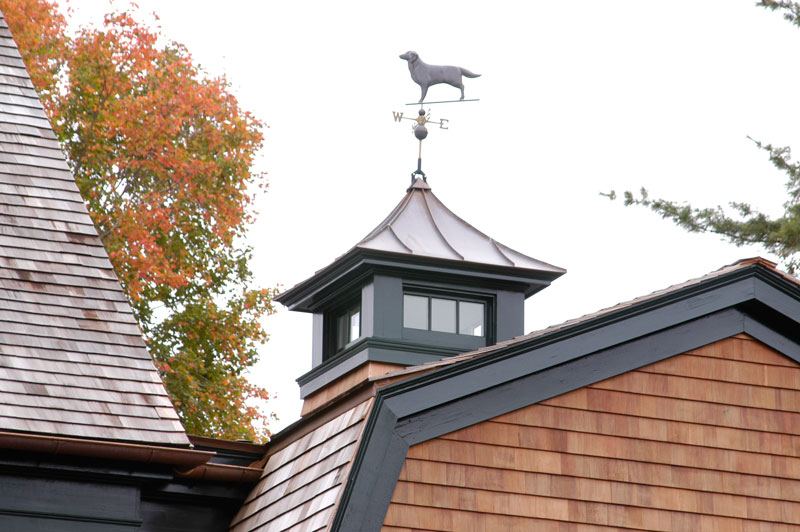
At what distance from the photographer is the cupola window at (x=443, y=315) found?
10516mm

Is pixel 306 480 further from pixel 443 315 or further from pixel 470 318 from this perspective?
pixel 470 318

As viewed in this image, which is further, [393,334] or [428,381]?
[393,334]

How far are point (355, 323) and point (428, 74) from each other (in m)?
3.09

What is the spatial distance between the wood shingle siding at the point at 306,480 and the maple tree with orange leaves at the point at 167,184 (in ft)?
A: 35.4

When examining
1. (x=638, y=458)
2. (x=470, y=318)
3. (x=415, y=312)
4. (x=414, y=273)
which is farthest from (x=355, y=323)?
(x=638, y=458)

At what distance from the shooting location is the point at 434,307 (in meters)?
10.6

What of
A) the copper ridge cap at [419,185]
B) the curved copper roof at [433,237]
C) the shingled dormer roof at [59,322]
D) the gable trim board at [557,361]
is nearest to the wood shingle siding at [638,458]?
the gable trim board at [557,361]

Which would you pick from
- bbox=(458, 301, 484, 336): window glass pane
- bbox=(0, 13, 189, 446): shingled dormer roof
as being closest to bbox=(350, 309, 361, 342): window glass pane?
bbox=(458, 301, 484, 336): window glass pane

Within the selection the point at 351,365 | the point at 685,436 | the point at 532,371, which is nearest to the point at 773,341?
the point at 685,436

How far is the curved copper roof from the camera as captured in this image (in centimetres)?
1056

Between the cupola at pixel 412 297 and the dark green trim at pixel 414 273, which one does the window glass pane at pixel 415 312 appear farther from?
the dark green trim at pixel 414 273

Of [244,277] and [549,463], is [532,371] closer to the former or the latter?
[549,463]

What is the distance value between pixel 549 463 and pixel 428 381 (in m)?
1.02

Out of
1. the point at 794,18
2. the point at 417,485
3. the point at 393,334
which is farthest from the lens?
the point at 794,18
